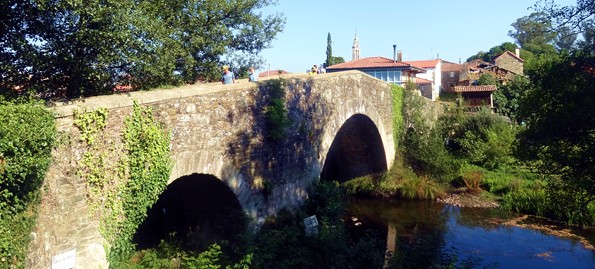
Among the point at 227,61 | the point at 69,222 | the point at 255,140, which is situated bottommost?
the point at 69,222

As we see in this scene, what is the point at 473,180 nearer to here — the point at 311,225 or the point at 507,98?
the point at 311,225

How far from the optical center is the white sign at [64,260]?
5.57 meters

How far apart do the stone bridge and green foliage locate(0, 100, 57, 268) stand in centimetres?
29

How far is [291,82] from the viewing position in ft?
35.1

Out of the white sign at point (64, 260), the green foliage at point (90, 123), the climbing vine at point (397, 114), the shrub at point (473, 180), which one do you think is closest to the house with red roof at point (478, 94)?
the shrub at point (473, 180)

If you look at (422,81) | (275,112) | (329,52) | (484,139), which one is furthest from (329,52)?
(275,112)

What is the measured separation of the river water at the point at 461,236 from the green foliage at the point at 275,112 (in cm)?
340

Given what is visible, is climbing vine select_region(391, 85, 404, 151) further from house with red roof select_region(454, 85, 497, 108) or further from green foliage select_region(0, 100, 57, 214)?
green foliage select_region(0, 100, 57, 214)

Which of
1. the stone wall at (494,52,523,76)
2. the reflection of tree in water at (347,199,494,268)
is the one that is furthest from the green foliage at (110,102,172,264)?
the stone wall at (494,52,523,76)

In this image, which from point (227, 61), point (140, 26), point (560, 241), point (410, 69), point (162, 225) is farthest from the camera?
point (410, 69)

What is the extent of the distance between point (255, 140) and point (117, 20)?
11.2ft

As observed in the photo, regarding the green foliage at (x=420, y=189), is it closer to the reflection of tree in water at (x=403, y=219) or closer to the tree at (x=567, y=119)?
the reflection of tree in water at (x=403, y=219)

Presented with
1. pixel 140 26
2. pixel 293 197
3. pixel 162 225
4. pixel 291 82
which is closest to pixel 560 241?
pixel 293 197

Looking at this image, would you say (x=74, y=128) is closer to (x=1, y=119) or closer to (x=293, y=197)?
(x=1, y=119)
